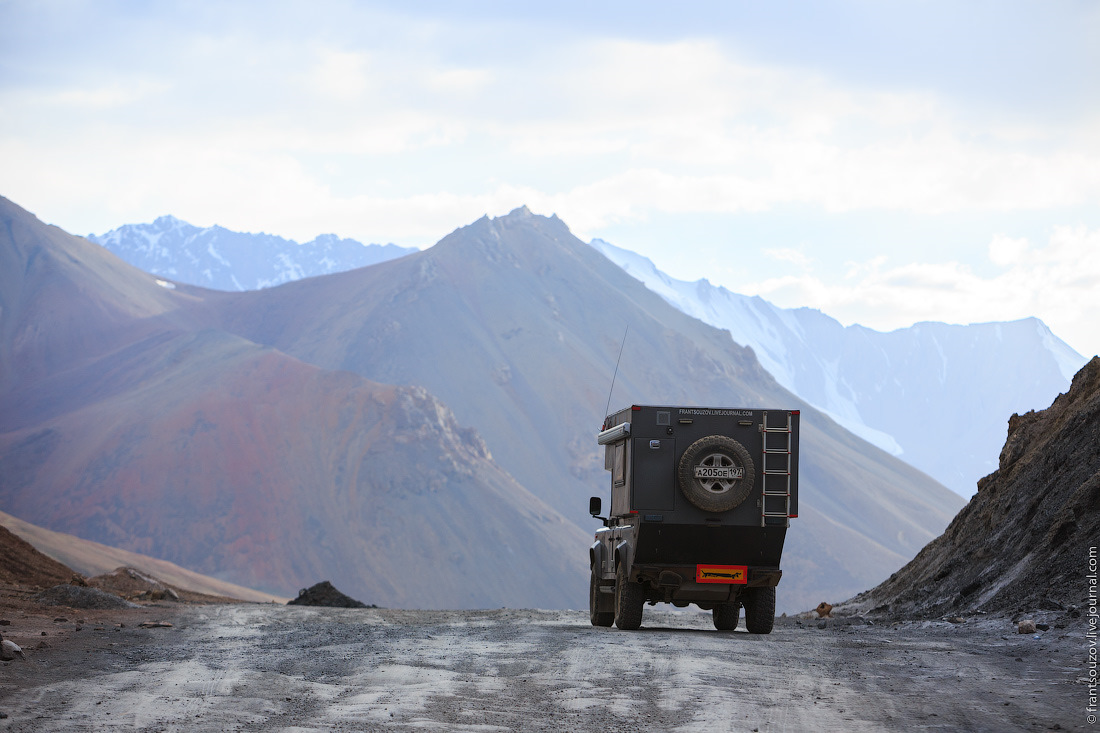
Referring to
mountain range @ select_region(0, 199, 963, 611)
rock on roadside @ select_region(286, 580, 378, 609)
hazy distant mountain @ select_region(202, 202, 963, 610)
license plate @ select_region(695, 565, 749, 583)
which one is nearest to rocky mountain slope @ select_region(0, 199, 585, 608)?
mountain range @ select_region(0, 199, 963, 611)

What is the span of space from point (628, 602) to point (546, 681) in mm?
7054

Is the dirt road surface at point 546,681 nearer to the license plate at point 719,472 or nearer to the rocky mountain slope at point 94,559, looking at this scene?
the license plate at point 719,472

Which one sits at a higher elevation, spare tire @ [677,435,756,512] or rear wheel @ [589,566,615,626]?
spare tire @ [677,435,756,512]

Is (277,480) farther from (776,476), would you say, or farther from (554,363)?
(776,476)

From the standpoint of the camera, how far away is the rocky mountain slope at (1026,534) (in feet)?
62.0

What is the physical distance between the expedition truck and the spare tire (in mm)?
16

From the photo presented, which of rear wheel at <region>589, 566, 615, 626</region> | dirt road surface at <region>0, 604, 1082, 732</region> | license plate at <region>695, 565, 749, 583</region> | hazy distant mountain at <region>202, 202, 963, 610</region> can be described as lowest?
dirt road surface at <region>0, 604, 1082, 732</region>

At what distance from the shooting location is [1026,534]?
861 inches

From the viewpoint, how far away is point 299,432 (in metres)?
118

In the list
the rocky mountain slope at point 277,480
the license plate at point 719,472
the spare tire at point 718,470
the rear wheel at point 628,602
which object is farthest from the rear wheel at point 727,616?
the rocky mountain slope at point 277,480

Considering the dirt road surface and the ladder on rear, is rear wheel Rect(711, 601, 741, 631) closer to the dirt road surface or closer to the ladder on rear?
the dirt road surface

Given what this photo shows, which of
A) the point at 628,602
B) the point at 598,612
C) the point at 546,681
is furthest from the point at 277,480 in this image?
the point at 546,681

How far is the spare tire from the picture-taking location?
57.7 feet

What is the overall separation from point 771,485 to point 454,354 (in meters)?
135
